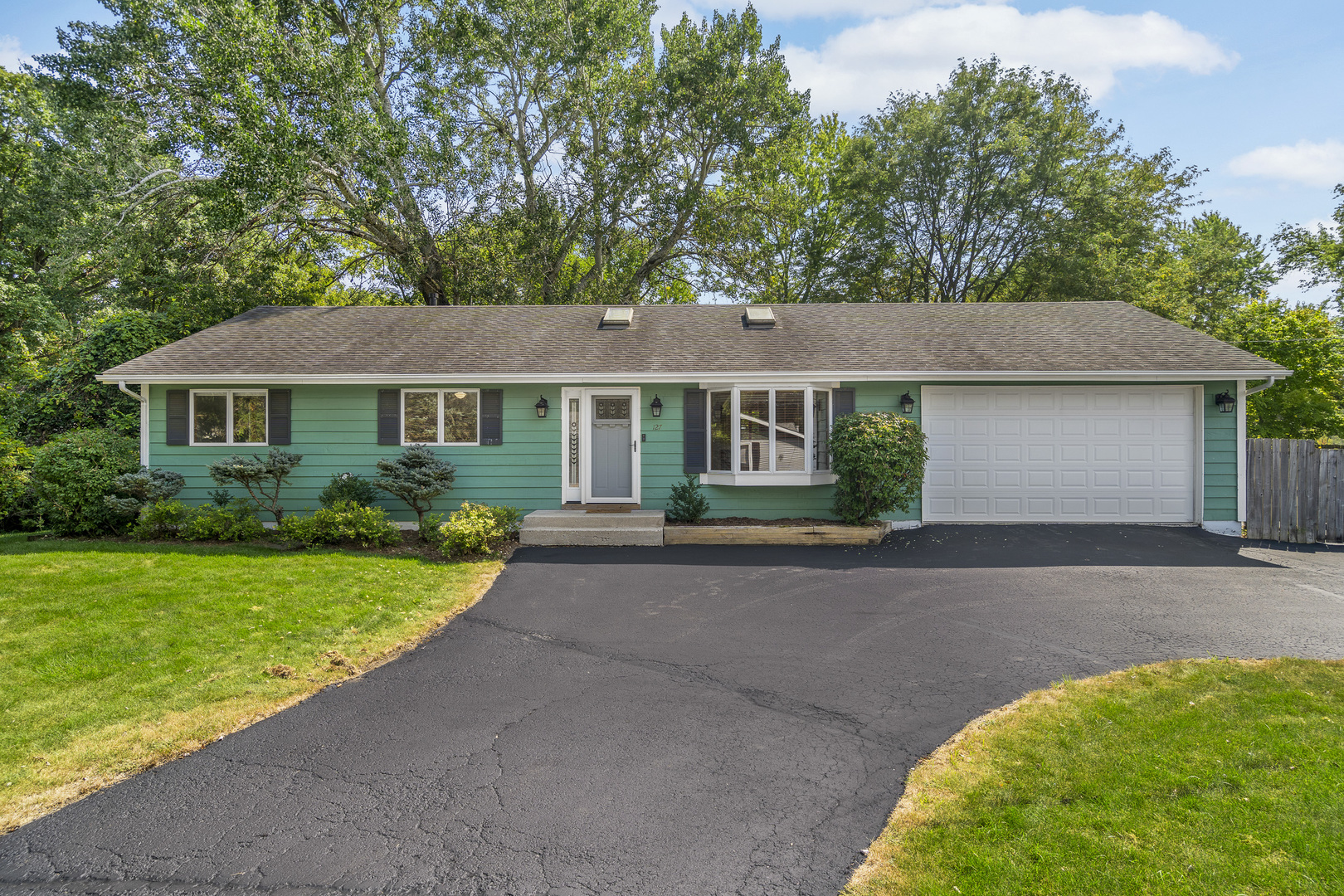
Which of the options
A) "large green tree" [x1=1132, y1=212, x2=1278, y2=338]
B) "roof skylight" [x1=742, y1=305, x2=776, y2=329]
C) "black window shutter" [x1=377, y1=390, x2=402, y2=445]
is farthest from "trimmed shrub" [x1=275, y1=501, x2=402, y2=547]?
"large green tree" [x1=1132, y1=212, x2=1278, y2=338]

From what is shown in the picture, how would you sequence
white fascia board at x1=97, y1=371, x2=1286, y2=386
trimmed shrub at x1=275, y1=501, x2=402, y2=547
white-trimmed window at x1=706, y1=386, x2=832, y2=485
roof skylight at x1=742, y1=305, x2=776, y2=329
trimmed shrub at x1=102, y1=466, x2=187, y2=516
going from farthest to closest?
roof skylight at x1=742, y1=305, x2=776, y2=329 → white-trimmed window at x1=706, y1=386, x2=832, y2=485 → white fascia board at x1=97, y1=371, x2=1286, y2=386 → trimmed shrub at x1=102, y1=466, x2=187, y2=516 → trimmed shrub at x1=275, y1=501, x2=402, y2=547

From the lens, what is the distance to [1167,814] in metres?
2.68

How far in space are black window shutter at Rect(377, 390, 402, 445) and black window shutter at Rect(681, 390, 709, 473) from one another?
15.2ft

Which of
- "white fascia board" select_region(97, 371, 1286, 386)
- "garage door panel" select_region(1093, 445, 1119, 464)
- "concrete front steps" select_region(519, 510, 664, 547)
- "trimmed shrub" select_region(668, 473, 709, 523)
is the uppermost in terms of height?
"white fascia board" select_region(97, 371, 1286, 386)

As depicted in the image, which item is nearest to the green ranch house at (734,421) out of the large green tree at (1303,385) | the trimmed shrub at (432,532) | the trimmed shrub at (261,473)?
the trimmed shrub at (261,473)

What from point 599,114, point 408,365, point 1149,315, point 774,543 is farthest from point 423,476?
point 599,114

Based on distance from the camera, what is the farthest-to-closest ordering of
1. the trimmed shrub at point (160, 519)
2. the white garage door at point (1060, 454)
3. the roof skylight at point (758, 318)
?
1. the roof skylight at point (758, 318)
2. the white garage door at point (1060, 454)
3. the trimmed shrub at point (160, 519)

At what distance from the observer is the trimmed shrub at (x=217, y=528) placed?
9.23m

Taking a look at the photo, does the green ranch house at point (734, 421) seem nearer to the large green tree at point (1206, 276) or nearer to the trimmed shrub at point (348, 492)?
the trimmed shrub at point (348, 492)

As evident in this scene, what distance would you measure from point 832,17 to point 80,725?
14.7m

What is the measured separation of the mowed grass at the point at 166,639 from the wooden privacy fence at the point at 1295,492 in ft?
37.1

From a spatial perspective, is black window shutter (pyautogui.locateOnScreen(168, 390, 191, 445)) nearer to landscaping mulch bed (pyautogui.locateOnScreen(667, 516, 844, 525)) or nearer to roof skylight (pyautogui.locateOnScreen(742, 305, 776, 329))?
landscaping mulch bed (pyautogui.locateOnScreen(667, 516, 844, 525))

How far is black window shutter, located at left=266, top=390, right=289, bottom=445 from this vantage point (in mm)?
10461

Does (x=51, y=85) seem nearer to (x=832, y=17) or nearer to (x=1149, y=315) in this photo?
(x=832, y=17)
